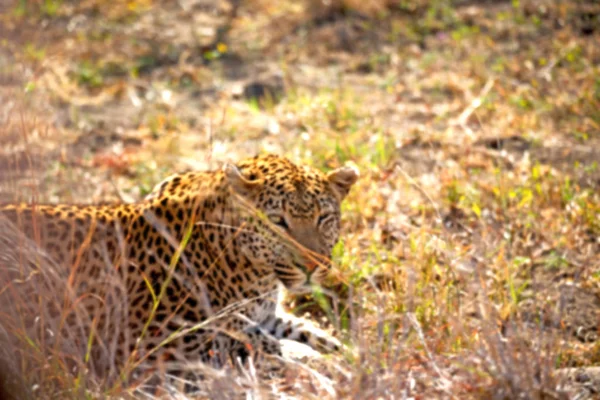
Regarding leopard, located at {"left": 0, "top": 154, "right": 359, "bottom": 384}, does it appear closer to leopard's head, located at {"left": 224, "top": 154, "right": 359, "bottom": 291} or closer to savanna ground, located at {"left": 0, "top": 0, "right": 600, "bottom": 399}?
leopard's head, located at {"left": 224, "top": 154, "right": 359, "bottom": 291}

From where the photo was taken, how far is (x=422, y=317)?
5.27 metres

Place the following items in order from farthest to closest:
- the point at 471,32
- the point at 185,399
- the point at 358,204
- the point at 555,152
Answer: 1. the point at 471,32
2. the point at 555,152
3. the point at 358,204
4. the point at 185,399

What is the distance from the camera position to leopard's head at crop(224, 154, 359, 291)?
209 inches

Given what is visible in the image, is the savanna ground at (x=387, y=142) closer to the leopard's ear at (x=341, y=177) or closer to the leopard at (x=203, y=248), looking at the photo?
the leopard at (x=203, y=248)

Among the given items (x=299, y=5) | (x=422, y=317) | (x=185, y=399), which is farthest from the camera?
(x=299, y=5)

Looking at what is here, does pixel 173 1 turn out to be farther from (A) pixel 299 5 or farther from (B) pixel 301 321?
(B) pixel 301 321

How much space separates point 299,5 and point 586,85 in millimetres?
4376

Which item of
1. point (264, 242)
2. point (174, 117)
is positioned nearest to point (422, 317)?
point (264, 242)

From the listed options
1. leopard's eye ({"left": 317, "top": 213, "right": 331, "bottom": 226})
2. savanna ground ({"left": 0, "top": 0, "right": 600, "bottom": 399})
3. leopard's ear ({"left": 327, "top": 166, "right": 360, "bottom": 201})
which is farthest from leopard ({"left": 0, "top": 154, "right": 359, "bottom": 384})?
savanna ground ({"left": 0, "top": 0, "right": 600, "bottom": 399})

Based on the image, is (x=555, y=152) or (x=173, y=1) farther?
(x=173, y=1)

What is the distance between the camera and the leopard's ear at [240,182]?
5273 mm

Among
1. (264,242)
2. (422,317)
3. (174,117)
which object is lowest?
(174,117)

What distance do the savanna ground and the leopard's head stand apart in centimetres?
34

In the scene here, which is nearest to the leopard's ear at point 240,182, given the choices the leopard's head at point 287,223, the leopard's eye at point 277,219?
the leopard's head at point 287,223
